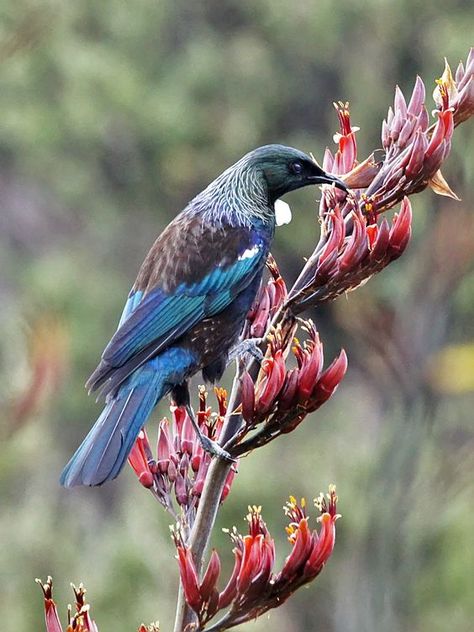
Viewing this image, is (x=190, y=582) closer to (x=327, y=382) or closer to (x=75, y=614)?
(x=75, y=614)

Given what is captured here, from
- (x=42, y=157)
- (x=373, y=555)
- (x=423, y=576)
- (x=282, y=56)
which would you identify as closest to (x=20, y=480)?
(x=42, y=157)

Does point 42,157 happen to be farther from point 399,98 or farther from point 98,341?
point 399,98

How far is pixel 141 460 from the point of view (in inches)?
88.4

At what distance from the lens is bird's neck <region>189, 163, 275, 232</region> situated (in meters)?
2.83

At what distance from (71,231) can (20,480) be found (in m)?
5.59

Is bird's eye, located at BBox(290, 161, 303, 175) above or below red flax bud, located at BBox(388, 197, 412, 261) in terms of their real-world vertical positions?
above

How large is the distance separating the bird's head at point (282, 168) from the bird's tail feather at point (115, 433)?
0.57 m

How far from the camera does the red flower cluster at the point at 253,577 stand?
1846 millimetres

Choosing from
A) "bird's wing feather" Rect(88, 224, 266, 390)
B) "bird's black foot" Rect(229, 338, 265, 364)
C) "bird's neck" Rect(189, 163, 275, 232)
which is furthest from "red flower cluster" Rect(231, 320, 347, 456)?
"bird's neck" Rect(189, 163, 275, 232)

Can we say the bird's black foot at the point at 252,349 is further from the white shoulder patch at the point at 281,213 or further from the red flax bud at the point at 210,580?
the white shoulder patch at the point at 281,213

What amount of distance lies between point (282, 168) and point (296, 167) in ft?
0.26

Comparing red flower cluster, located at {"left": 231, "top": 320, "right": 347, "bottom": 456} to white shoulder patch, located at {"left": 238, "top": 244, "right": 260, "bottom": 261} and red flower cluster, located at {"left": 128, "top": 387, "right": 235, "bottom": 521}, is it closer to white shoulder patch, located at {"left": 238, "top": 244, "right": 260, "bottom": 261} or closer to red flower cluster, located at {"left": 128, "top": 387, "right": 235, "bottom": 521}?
red flower cluster, located at {"left": 128, "top": 387, "right": 235, "bottom": 521}

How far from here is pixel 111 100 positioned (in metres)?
11.7

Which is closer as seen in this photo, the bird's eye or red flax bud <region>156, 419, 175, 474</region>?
red flax bud <region>156, 419, 175, 474</region>
